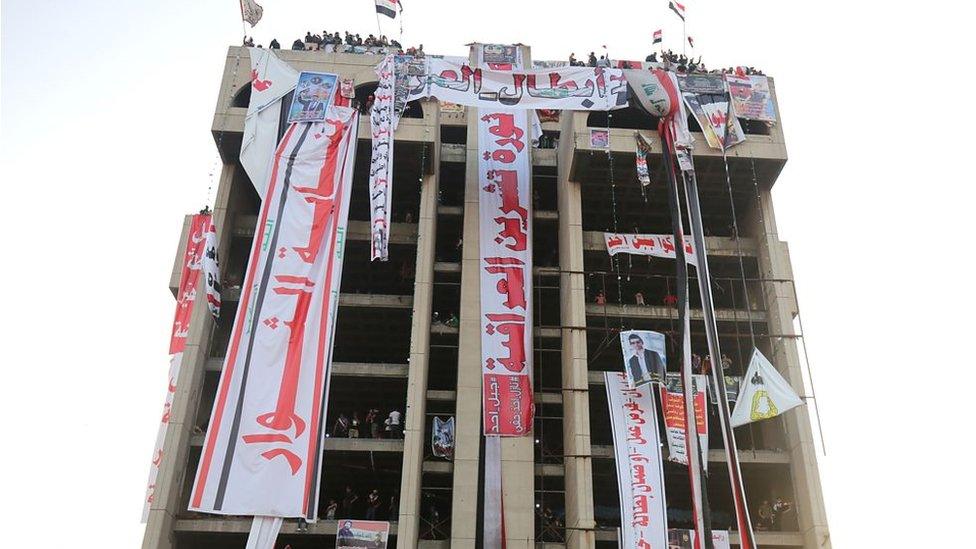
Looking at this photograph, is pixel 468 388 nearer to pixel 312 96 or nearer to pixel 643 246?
pixel 643 246

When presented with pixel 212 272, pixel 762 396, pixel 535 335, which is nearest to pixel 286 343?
pixel 212 272

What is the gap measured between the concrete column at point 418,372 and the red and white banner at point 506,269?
2266 mm

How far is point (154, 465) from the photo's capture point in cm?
3331

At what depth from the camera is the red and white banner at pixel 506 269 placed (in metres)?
34.6

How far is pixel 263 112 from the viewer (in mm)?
37531

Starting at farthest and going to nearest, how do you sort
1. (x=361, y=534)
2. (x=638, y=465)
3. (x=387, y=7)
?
(x=387, y=7) → (x=638, y=465) → (x=361, y=534)

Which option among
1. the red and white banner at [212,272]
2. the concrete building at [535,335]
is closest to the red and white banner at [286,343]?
the red and white banner at [212,272]

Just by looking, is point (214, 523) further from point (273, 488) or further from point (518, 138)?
point (518, 138)

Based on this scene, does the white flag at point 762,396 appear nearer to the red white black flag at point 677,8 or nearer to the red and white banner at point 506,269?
the red and white banner at point 506,269

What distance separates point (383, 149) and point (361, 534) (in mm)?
15047

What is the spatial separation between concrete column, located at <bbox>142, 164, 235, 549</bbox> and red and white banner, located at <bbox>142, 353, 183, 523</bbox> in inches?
18.2

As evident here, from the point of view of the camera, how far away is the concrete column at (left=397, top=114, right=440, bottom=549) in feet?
103

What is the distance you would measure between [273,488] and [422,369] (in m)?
7.80

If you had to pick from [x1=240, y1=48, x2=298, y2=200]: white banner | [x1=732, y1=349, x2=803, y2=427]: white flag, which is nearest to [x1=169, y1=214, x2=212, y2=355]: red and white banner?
[x1=240, y1=48, x2=298, y2=200]: white banner
